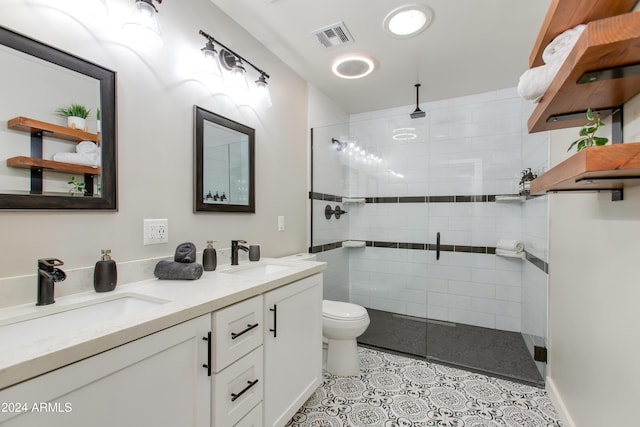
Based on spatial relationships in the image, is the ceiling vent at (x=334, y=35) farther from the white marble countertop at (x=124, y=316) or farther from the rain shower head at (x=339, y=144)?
the white marble countertop at (x=124, y=316)

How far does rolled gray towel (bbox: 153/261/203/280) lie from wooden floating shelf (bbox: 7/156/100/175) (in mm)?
490

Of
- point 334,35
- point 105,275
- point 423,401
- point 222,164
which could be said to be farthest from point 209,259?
point 334,35

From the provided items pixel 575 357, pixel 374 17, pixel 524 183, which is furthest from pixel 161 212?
pixel 524 183

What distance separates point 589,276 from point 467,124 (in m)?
2.03

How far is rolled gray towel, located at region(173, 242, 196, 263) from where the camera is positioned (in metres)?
1.39

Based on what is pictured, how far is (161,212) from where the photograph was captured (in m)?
1.44

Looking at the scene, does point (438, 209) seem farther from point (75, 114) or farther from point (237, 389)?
point (75, 114)

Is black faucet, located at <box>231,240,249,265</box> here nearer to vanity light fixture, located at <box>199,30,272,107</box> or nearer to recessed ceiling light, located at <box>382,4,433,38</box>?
vanity light fixture, located at <box>199,30,272,107</box>

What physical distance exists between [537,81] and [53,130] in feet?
5.77

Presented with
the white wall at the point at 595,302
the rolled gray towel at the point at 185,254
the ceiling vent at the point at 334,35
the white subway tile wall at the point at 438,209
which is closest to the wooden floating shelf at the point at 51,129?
the rolled gray towel at the point at 185,254

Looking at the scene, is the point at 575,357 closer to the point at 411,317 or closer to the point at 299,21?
the point at 411,317

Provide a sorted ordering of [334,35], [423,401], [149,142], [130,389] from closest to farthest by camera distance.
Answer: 1. [130,389]
2. [149,142]
3. [423,401]
4. [334,35]

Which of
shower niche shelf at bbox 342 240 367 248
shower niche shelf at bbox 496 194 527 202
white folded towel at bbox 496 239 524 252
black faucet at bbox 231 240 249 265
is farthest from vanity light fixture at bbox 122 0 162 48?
white folded towel at bbox 496 239 524 252

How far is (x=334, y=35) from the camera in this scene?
1.99m
